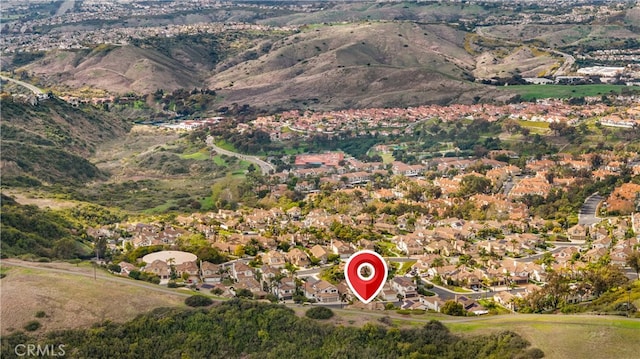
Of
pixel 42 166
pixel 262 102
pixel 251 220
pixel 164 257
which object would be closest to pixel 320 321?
pixel 164 257

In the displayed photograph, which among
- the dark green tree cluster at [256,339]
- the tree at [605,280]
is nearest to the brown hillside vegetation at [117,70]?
the dark green tree cluster at [256,339]

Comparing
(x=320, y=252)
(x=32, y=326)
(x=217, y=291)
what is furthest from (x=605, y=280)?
(x=32, y=326)

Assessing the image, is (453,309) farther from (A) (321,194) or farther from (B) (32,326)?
(A) (321,194)

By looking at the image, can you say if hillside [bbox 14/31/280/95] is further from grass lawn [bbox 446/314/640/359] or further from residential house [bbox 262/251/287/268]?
grass lawn [bbox 446/314/640/359]

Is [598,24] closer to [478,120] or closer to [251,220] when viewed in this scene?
[478,120]

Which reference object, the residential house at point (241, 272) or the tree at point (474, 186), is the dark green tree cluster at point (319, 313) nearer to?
the residential house at point (241, 272)
